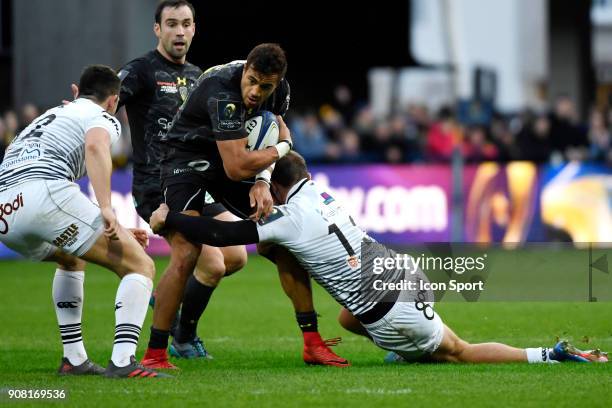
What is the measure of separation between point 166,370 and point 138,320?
53 cm

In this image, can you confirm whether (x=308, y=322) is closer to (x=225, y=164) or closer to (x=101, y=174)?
(x=225, y=164)

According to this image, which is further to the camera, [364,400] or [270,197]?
[270,197]

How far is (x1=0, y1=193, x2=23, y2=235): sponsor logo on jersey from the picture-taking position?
7824mm

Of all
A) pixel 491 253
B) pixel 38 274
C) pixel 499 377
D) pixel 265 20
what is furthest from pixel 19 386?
pixel 265 20

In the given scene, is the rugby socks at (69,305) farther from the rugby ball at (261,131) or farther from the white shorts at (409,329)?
the white shorts at (409,329)

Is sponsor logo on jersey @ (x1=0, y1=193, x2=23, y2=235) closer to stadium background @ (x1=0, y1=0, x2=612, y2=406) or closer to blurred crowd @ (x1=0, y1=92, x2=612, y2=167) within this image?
stadium background @ (x1=0, y1=0, x2=612, y2=406)

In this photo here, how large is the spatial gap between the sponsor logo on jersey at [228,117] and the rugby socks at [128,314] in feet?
3.75

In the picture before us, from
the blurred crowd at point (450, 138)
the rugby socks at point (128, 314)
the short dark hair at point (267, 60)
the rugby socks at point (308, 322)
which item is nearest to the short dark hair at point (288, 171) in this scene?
the short dark hair at point (267, 60)

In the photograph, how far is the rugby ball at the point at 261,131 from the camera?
8477 millimetres

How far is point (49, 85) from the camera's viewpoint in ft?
82.9

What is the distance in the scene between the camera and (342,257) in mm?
8148

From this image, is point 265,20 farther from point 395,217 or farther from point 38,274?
point 38,274

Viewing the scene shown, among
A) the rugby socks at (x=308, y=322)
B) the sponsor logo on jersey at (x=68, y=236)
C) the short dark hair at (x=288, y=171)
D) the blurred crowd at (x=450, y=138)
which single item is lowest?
the rugby socks at (x=308, y=322)

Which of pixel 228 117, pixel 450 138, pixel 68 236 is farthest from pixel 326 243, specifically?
pixel 450 138
